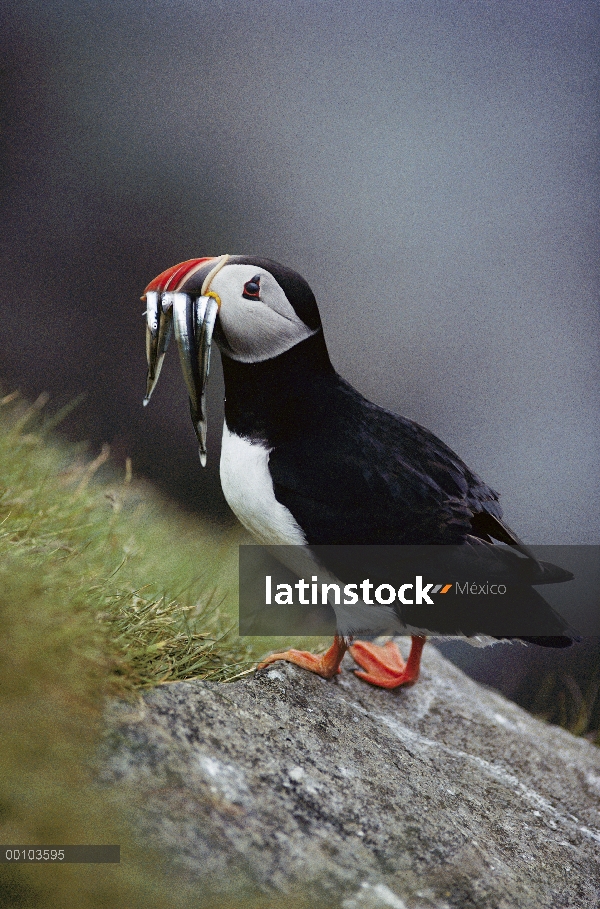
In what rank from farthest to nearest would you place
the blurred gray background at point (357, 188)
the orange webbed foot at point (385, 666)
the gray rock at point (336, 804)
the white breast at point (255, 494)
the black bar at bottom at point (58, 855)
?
the blurred gray background at point (357, 188) < the orange webbed foot at point (385, 666) < the white breast at point (255, 494) < the gray rock at point (336, 804) < the black bar at bottom at point (58, 855)

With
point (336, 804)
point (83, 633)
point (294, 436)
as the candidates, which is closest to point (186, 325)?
point (294, 436)

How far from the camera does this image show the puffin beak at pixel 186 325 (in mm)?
1564

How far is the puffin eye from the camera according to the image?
156 cm

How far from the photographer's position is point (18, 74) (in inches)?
80.3

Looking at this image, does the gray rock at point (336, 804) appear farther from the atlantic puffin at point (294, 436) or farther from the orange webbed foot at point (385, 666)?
the atlantic puffin at point (294, 436)

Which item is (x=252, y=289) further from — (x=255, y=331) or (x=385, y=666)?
(x=385, y=666)

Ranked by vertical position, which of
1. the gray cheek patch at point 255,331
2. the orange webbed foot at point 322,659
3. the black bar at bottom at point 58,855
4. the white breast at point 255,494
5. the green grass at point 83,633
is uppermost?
Answer: the gray cheek patch at point 255,331

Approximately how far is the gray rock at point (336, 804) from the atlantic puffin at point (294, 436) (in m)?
0.23

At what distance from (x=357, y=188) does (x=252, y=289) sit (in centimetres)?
69

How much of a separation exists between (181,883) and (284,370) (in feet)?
3.31

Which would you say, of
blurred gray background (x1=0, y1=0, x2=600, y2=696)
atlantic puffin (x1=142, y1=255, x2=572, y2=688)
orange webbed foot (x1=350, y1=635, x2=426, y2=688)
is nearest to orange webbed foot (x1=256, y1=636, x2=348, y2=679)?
atlantic puffin (x1=142, y1=255, x2=572, y2=688)

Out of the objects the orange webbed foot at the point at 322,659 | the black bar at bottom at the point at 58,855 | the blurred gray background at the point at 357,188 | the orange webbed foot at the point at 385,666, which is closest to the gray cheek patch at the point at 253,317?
the blurred gray background at the point at 357,188

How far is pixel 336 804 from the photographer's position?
1243 millimetres

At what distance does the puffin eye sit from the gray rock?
82 cm
